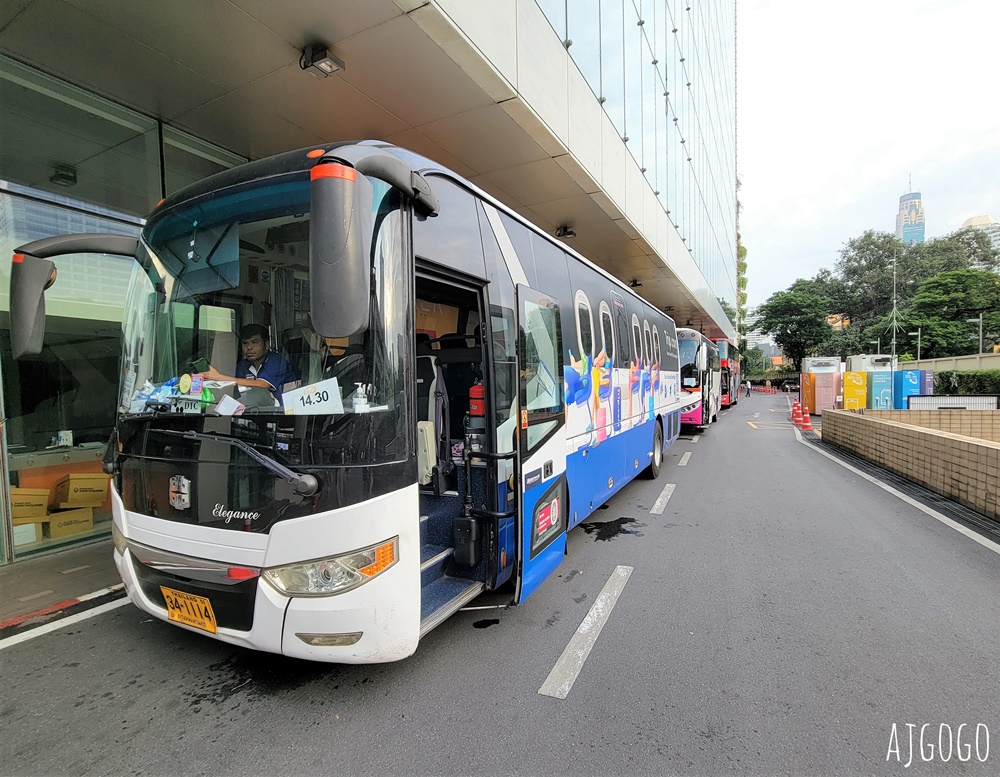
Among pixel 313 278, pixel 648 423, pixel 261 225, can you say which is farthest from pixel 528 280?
pixel 648 423

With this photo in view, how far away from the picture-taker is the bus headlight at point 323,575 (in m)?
A: 2.44

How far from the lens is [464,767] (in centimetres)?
230

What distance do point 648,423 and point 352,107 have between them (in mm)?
6492

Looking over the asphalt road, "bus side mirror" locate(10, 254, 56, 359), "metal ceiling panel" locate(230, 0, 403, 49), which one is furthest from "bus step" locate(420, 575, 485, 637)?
"metal ceiling panel" locate(230, 0, 403, 49)

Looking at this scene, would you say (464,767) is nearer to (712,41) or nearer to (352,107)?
(352,107)

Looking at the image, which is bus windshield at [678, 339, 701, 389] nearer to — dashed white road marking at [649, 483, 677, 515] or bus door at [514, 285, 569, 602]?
dashed white road marking at [649, 483, 677, 515]

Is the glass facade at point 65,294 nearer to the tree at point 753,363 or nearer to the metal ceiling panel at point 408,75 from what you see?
Answer: the metal ceiling panel at point 408,75

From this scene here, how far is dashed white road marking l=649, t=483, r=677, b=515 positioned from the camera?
6850mm

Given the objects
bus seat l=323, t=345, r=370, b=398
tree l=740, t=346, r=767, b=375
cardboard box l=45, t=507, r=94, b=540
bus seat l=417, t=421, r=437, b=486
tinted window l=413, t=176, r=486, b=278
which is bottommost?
cardboard box l=45, t=507, r=94, b=540

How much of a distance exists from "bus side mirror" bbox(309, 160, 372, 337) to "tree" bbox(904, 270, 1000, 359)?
193ft

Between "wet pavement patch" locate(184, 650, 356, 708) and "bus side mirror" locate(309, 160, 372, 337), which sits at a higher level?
"bus side mirror" locate(309, 160, 372, 337)

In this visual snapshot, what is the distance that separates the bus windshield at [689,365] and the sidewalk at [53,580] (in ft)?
48.6

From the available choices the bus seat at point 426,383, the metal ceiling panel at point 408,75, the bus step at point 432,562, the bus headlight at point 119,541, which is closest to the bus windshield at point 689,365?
the metal ceiling panel at point 408,75

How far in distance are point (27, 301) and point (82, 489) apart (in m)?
4.08
